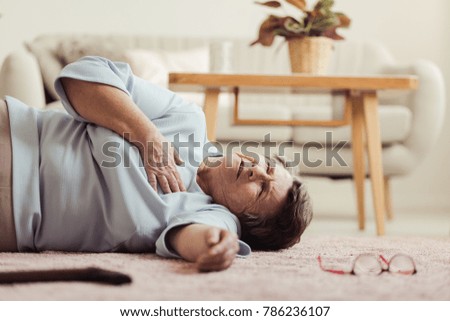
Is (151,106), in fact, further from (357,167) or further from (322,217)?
(322,217)

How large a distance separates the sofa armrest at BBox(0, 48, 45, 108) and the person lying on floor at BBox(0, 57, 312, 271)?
4.86 ft

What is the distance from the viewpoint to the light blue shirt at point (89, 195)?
1109 mm

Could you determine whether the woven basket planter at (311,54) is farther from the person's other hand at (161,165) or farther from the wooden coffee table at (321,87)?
the person's other hand at (161,165)

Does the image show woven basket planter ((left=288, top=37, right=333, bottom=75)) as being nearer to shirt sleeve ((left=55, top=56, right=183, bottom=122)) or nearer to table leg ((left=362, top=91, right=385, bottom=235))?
table leg ((left=362, top=91, right=385, bottom=235))

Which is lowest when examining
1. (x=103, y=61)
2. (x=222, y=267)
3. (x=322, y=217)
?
(x=322, y=217)

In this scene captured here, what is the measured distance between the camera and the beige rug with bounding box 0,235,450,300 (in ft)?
2.57

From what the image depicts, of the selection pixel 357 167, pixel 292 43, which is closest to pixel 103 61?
pixel 292 43

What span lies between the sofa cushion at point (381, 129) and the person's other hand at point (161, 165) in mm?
1791

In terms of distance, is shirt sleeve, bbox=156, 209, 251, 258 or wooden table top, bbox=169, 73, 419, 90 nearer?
shirt sleeve, bbox=156, 209, 251, 258

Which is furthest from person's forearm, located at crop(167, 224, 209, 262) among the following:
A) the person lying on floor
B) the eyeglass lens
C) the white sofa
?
the white sofa

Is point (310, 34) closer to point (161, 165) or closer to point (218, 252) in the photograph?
point (161, 165)

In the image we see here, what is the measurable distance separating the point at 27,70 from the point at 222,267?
2021mm

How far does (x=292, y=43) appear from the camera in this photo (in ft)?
7.64

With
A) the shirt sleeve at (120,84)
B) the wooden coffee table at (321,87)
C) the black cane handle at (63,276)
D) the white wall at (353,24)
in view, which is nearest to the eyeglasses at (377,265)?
the black cane handle at (63,276)
